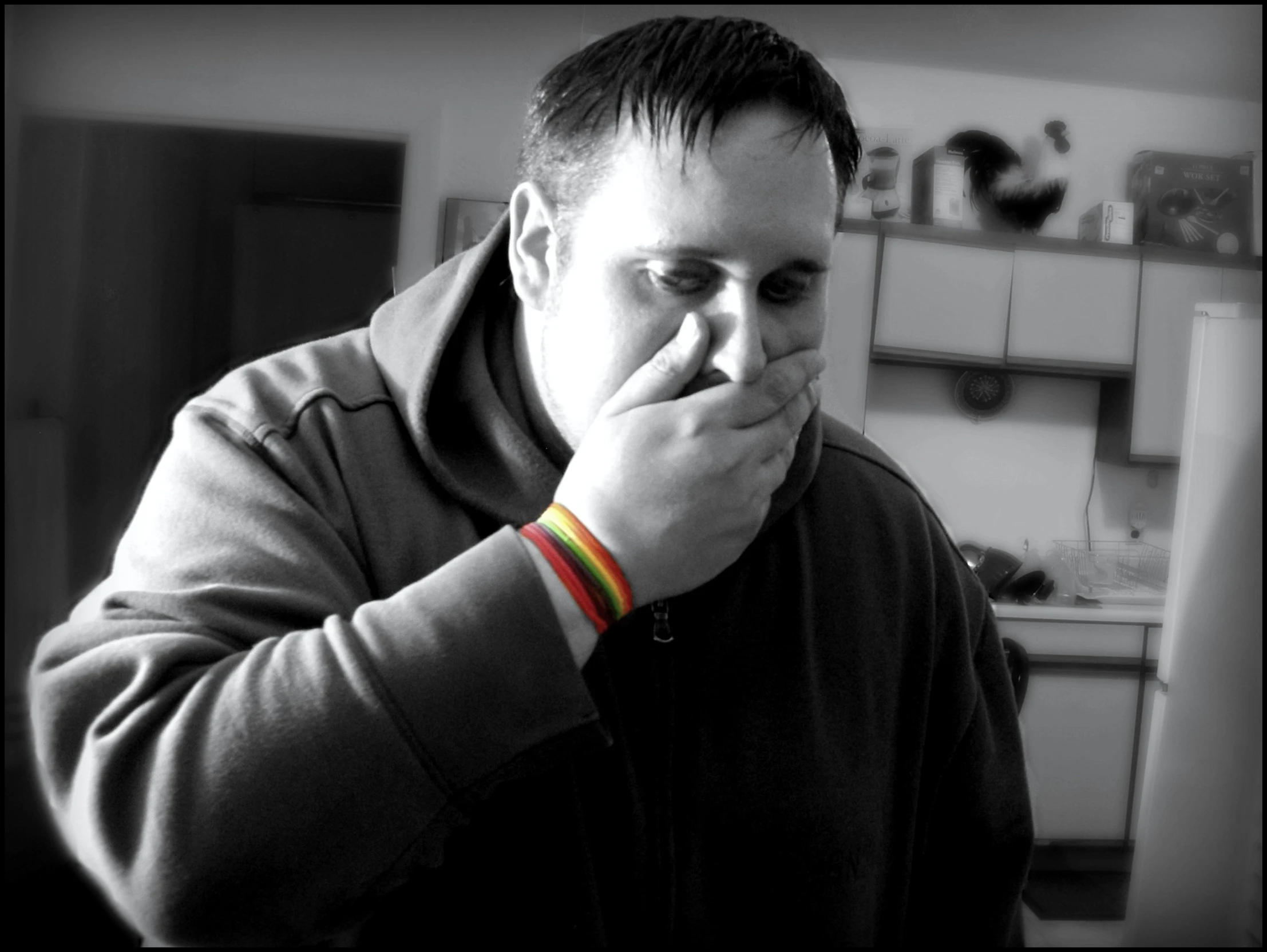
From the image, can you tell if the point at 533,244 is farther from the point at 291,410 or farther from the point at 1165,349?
the point at 1165,349

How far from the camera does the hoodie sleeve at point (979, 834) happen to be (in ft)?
2.29

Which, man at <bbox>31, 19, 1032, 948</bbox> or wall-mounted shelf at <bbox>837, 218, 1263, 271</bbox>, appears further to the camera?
wall-mounted shelf at <bbox>837, 218, 1263, 271</bbox>

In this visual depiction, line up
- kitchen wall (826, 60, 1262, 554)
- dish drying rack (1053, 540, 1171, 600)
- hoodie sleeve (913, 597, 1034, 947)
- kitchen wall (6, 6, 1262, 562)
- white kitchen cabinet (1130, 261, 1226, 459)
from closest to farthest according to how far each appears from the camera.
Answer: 1. hoodie sleeve (913, 597, 1034, 947)
2. kitchen wall (6, 6, 1262, 562)
3. white kitchen cabinet (1130, 261, 1226, 459)
4. dish drying rack (1053, 540, 1171, 600)
5. kitchen wall (826, 60, 1262, 554)

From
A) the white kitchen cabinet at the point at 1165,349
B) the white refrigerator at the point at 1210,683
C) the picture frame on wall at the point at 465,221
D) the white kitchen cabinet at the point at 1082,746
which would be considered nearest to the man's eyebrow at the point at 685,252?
the picture frame on wall at the point at 465,221

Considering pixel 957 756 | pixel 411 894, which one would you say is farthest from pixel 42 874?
pixel 957 756

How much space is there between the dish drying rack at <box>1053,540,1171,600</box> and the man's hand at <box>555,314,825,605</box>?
244cm

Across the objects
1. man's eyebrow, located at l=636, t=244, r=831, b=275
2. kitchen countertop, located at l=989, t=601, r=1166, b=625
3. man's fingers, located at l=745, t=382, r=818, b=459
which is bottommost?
kitchen countertop, located at l=989, t=601, r=1166, b=625

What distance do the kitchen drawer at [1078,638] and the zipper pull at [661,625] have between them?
2.12 m

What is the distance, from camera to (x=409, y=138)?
1.30 meters

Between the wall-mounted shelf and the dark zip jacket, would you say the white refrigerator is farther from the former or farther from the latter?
the dark zip jacket

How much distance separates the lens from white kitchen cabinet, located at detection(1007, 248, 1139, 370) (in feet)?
8.62

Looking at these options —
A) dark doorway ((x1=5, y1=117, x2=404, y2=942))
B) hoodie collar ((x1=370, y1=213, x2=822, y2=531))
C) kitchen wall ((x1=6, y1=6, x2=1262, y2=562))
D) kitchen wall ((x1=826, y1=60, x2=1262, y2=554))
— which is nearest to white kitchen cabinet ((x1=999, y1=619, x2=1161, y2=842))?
kitchen wall ((x1=826, y1=60, x2=1262, y2=554))

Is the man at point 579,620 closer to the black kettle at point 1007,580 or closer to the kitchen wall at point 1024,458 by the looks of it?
the black kettle at point 1007,580

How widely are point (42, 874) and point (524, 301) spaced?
931 millimetres
